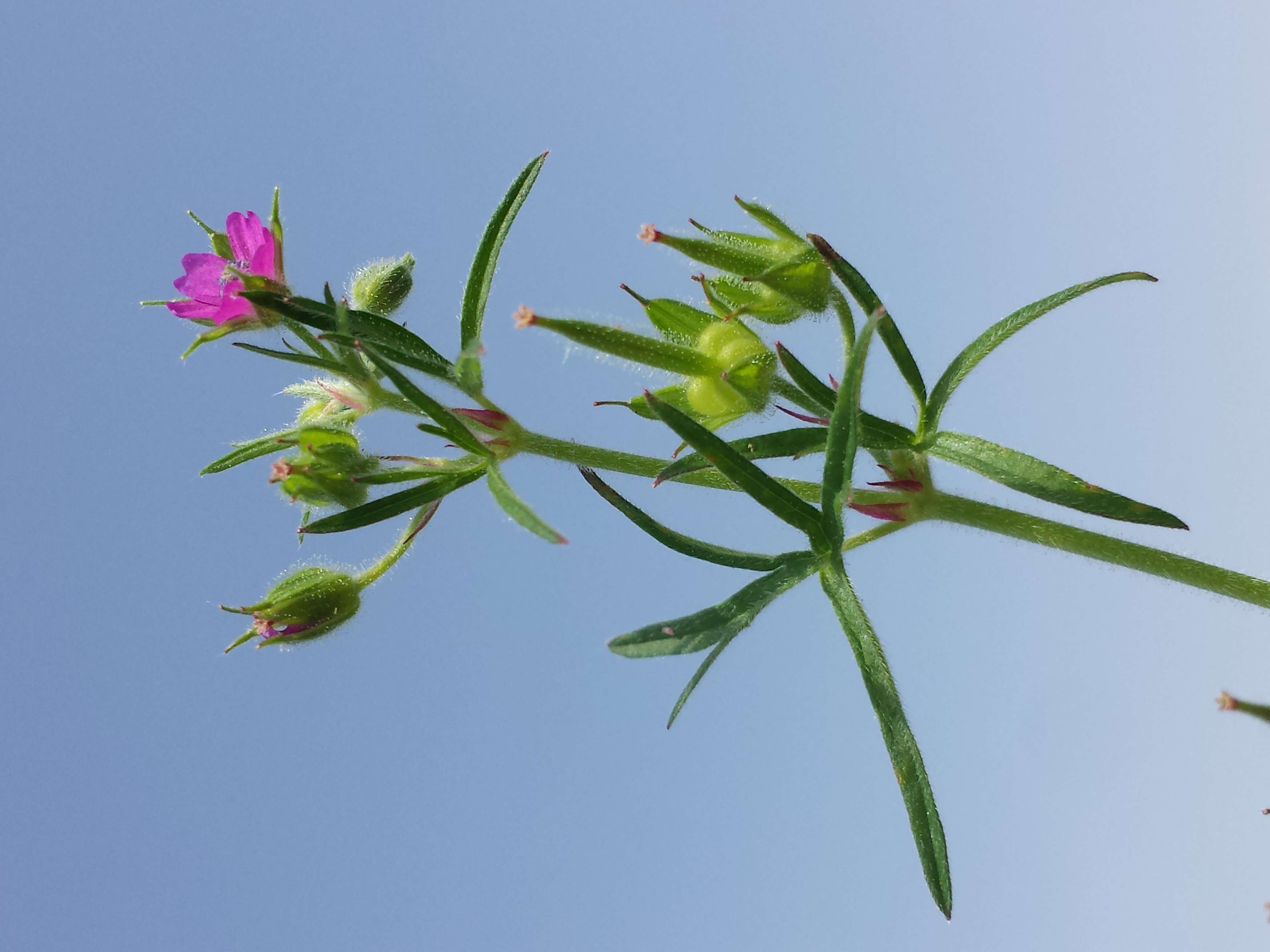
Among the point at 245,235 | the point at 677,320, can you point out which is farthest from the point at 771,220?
the point at 245,235

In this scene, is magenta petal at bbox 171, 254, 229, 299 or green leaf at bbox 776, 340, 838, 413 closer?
green leaf at bbox 776, 340, 838, 413

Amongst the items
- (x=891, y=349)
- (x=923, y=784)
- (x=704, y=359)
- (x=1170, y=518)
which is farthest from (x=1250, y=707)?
(x=704, y=359)

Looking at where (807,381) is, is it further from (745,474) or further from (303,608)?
(303,608)

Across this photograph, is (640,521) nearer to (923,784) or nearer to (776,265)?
(776,265)

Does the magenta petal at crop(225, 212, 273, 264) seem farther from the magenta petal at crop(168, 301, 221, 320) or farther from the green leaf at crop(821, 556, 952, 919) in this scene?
the green leaf at crop(821, 556, 952, 919)

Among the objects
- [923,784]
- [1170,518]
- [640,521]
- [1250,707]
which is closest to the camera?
[1250,707]

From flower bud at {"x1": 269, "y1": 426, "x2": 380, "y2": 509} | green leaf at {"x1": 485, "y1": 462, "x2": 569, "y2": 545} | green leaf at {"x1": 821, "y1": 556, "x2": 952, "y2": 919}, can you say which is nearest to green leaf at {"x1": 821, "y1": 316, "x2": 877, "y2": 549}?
green leaf at {"x1": 821, "y1": 556, "x2": 952, "y2": 919}
